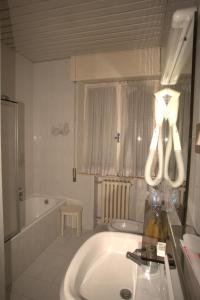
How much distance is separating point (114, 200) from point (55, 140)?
1.40m

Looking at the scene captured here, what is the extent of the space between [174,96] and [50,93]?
239cm

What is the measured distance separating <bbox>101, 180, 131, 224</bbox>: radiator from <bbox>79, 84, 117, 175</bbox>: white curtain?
0.68 feet

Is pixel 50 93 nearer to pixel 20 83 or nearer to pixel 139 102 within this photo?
pixel 20 83

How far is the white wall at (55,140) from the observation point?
2.86m

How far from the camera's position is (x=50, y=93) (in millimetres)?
2959

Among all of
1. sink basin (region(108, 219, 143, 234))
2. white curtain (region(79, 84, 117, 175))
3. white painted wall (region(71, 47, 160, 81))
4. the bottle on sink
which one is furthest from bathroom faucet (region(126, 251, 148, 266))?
white painted wall (region(71, 47, 160, 81))

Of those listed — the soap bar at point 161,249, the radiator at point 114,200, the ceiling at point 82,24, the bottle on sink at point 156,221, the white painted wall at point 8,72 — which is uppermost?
the ceiling at point 82,24

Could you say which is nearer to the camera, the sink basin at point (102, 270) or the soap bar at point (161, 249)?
the sink basin at point (102, 270)

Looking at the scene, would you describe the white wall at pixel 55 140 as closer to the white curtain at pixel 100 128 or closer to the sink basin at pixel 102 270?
the white curtain at pixel 100 128

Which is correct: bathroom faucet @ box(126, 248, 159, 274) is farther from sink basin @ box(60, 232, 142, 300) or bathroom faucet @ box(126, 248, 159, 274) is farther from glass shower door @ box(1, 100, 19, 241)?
glass shower door @ box(1, 100, 19, 241)

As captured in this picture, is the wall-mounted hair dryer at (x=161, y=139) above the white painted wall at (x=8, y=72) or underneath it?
underneath

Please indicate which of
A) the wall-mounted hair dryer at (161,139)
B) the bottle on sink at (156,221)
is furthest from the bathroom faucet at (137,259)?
the wall-mounted hair dryer at (161,139)

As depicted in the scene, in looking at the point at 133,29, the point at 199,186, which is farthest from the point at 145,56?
the point at 199,186

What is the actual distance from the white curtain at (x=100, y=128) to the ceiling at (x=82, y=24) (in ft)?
2.00
